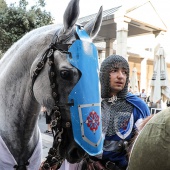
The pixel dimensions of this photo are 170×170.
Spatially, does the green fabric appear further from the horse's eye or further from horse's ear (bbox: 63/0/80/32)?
horse's ear (bbox: 63/0/80/32)

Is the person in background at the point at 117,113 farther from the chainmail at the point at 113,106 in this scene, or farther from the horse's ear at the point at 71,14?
the horse's ear at the point at 71,14

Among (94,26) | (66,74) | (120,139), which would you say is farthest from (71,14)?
(120,139)

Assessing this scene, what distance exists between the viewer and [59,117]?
162 cm

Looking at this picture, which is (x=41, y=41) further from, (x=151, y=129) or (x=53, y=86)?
(x=151, y=129)

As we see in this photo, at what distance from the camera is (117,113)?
2072 millimetres

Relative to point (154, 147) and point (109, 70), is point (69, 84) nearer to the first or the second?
point (109, 70)

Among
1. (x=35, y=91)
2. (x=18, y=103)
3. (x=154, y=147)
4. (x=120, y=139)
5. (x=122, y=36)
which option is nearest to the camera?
(x=154, y=147)

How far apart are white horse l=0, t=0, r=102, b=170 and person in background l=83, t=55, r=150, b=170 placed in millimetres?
420

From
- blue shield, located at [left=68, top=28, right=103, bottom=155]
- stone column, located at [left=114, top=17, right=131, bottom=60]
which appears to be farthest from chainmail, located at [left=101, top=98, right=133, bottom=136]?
stone column, located at [left=114, top=17, right=131, bottom=60]

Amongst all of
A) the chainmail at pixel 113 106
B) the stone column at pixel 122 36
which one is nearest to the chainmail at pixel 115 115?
the chainmail at pixel 113 106

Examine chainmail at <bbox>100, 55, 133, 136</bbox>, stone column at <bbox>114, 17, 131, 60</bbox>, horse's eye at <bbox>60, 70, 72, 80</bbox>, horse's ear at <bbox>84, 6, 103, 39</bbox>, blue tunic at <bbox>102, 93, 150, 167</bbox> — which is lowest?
blue tunic at <bbox>102, 93, 150, 167</bbox>

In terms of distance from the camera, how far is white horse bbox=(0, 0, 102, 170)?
1.62 metres

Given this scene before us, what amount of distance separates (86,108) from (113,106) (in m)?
0.61

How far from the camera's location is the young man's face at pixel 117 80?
7.09 ft
